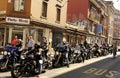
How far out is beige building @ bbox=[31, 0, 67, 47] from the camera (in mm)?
30891

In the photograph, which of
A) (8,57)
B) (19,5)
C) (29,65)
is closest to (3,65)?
(8,57)

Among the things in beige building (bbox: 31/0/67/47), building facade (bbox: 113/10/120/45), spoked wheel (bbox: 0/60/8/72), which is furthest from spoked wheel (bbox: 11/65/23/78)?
building facade (bbox: 113/10/120/45)

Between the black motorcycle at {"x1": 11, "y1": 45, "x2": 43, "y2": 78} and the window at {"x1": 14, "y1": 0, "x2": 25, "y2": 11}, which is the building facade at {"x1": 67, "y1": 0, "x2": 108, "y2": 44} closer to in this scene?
the window at {"x1": 14, "y1": 0, "x2": 25, "y2": 11}

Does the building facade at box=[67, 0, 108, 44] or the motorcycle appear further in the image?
the building facade at box=[67, 0, 108, 44]

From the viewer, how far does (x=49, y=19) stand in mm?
33906

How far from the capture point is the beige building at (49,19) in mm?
30891

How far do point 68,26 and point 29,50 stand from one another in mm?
28570

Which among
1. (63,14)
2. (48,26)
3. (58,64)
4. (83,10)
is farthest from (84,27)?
(58,64)

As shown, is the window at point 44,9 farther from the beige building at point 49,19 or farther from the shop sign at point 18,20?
the shop sign at point 18,20

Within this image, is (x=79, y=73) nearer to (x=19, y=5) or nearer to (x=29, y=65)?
(x=29, y=65)

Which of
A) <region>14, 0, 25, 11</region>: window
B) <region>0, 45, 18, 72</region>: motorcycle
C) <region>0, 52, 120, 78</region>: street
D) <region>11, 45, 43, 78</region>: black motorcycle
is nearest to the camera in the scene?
<region>11, 45, 43, 78</region>: black motorcycle

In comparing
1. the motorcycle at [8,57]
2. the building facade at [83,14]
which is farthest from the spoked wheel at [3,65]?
the building facade at [83,14]

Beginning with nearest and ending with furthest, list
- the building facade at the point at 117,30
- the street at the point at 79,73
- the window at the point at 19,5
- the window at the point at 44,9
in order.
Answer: the street at the point at 79,73, the window at the point at 19,5, the window at the point at 44,9, the building facade at the point at 117,30

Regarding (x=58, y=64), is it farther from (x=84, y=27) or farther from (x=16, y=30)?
(x=84, y=27)
